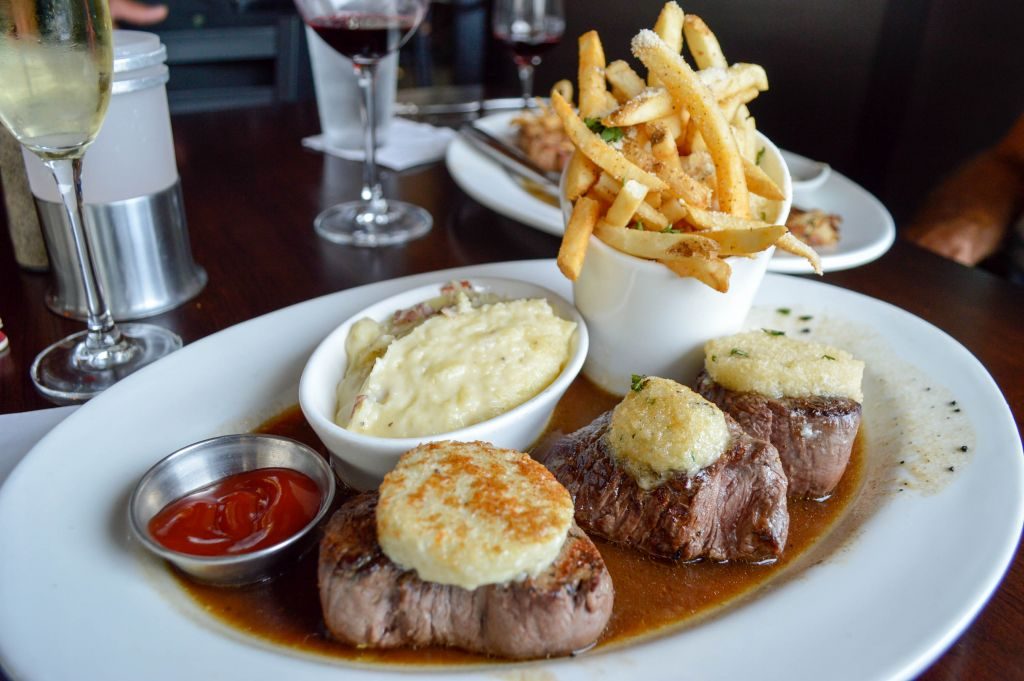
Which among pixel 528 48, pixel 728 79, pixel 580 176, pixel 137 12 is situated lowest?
pixel 137 12

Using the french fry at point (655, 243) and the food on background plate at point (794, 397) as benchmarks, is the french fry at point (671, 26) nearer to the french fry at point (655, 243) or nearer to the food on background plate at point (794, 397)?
the french fry at point (655, 243)

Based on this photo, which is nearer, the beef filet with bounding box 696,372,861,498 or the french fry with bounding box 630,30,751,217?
the beef filet with bounding box 696,372,861,498

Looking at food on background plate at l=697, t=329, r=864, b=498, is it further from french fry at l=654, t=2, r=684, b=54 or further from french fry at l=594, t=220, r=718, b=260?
french fry at l=654, t=2, r=684, b=54

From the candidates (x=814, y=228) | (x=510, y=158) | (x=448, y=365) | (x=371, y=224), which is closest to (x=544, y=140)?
(x=510, y=158)

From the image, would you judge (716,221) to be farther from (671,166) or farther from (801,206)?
(801,206)

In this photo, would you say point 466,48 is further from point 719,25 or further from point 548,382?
point 548,382

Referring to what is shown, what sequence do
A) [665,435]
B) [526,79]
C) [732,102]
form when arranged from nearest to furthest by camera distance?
[665,435]
[732,102]
[526,79]

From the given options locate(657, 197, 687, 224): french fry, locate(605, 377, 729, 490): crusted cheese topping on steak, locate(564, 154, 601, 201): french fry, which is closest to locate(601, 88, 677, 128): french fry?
locate(564, 154, 601, 201): french fry
